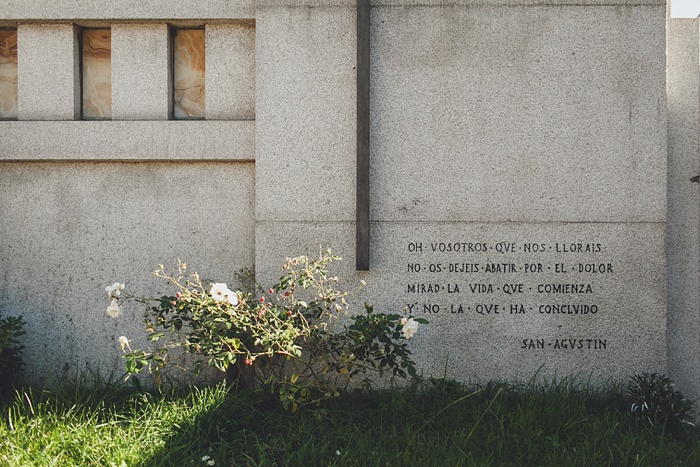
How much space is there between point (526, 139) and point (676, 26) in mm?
1442

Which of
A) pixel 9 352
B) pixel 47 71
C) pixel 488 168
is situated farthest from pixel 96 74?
pixel 488 168

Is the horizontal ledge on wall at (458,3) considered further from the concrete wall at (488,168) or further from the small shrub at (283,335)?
the small shrub at (283,335)

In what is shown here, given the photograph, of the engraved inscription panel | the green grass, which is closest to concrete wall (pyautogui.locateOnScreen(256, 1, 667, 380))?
the engraved inscription panel

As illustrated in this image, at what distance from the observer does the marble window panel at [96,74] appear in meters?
4.68

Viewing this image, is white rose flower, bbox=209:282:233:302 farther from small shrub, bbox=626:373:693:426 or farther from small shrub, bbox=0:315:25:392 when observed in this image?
small shrub, bbox=626:373:693:426

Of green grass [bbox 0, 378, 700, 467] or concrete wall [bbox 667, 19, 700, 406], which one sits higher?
concrete wall [bbox 667, 19, 700, 406]

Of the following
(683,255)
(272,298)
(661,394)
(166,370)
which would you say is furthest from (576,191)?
(166,370)

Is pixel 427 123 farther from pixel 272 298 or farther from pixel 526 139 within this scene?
pixel 272 298

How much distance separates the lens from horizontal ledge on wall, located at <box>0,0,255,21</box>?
4449mm

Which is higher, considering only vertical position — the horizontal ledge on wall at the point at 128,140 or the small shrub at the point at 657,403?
the horizontal ledge on wall at the point at 128,140

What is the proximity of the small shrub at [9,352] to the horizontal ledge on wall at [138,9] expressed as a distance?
220 centimetres

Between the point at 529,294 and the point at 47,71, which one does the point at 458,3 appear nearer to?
the point at 529,294

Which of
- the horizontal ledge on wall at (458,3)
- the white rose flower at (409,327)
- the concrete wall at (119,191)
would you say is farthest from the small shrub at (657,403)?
the concrete wall at (119,191)

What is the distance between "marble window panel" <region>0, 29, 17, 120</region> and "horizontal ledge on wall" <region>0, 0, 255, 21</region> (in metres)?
0.38
